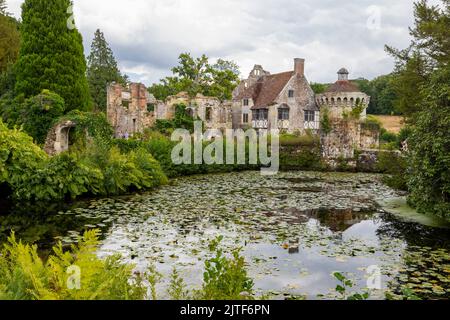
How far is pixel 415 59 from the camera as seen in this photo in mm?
15594

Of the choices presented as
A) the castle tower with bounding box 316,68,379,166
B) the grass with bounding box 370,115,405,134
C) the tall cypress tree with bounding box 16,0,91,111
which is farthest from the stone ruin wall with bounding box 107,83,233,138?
the grass with bounding box 370,115,405,134

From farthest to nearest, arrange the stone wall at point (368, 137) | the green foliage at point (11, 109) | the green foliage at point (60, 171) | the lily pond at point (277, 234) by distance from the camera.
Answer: the stone wall at point (368, 137), the green foliage at point (11, 109), the green foliage at point (60, 171), the lily pond at point (277, 234)

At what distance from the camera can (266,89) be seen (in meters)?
41.9

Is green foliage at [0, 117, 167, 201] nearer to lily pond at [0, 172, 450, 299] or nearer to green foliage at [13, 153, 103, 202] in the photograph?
green foliage at [13, 153, 103, 202]

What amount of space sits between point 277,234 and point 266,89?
109 ft

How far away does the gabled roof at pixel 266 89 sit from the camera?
131ft

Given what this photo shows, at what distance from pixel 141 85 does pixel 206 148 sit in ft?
40.6

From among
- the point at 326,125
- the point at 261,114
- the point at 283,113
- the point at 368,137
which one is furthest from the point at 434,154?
the point at 261,114

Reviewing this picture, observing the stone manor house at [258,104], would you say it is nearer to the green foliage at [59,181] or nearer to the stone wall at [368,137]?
the stone wall at [368,137]

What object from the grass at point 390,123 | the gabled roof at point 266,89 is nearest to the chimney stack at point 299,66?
the gabled roof at point 266,89

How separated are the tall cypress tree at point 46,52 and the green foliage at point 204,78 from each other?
24574 millimetres

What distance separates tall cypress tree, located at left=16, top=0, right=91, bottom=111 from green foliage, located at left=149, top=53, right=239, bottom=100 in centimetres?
2457

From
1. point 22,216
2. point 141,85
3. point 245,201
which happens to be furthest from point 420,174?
point 141,85

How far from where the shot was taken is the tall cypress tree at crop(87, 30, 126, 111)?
149 feet
